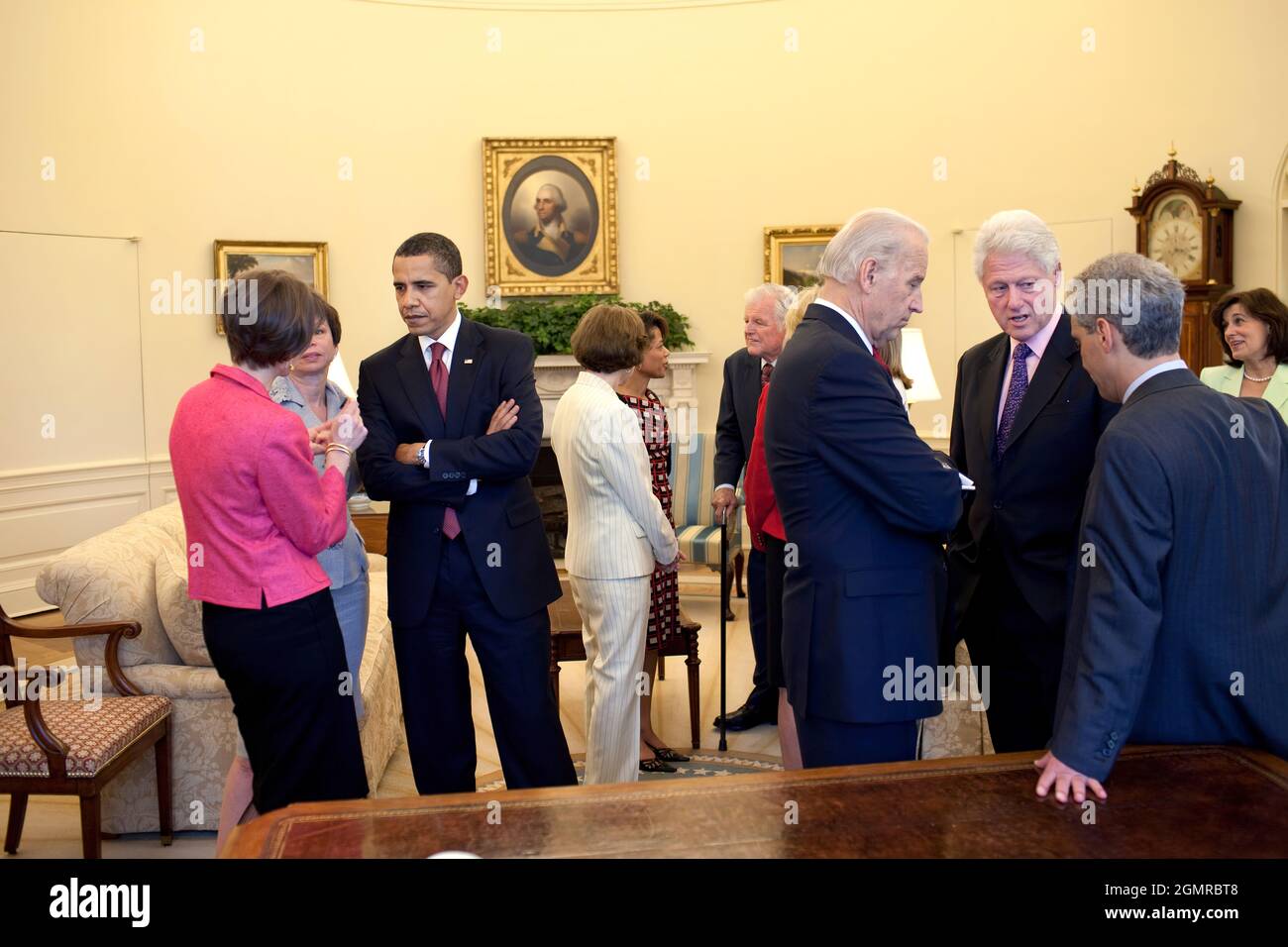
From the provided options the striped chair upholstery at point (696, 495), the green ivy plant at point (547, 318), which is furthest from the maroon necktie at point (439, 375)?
the green ivy plant at point (547, 318)

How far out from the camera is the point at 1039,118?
383 inches

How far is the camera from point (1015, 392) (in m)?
3.16

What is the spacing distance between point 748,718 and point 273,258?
6606 millimetres

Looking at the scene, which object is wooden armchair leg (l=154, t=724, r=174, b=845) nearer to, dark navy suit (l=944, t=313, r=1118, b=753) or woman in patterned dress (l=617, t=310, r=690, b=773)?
woman in patterned dress (l=617, t=310, r=690, b=773)

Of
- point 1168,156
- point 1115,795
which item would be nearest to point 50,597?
point 1115,795

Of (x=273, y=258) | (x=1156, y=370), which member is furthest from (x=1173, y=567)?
(x=273, y=258)

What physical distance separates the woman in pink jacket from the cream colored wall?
7172 millimetres

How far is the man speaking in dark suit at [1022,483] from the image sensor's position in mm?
2979

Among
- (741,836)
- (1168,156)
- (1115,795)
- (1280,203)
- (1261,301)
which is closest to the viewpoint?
(741,836)

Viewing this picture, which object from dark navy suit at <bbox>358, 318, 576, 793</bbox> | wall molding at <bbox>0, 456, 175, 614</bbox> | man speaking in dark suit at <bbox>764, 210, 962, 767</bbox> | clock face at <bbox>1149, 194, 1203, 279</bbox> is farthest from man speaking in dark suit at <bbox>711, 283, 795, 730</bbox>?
wall molding at <bbox>0, 456, 175, 614</bbox>

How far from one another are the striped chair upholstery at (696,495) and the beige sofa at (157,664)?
358 centimetres

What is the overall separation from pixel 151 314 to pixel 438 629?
7274mm

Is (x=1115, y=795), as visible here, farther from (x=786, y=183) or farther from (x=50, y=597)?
(x=786, y=183)

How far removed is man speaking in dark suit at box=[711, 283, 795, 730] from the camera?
509 centimetres
